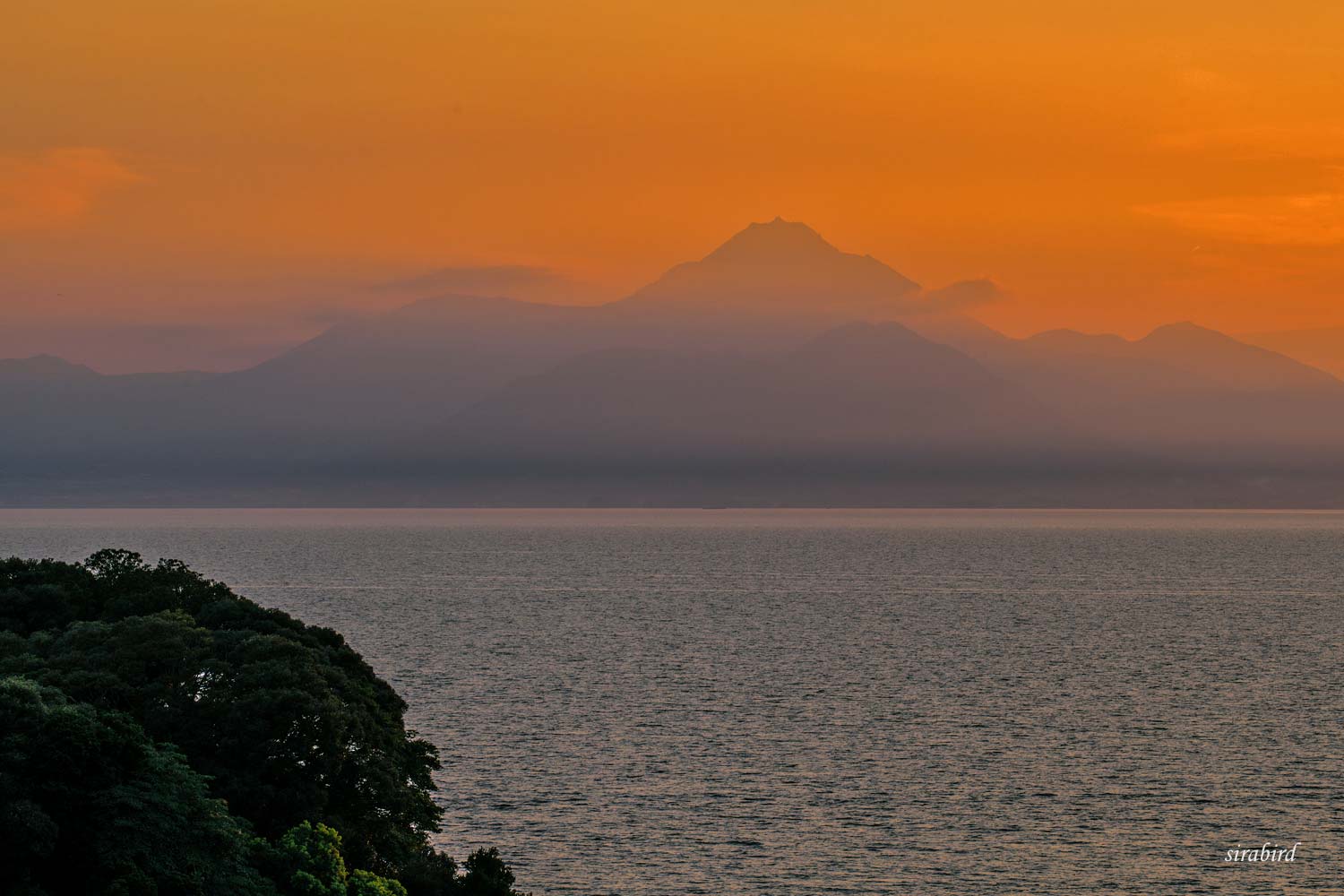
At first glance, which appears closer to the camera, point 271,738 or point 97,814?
point 97,814

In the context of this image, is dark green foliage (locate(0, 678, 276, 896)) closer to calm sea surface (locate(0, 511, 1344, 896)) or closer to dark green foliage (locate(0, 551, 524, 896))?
dark green foliage (locate(0, 551, 524, 896))

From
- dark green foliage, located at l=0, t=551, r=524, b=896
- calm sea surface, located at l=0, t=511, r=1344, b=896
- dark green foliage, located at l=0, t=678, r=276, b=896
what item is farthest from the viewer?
calm sea surface, located at l=0, t=511, r=1344, b=896

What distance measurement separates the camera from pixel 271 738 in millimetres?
57781

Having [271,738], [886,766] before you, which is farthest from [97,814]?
[886,766]

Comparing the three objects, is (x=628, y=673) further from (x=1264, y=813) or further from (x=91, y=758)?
(x=91, y=758)

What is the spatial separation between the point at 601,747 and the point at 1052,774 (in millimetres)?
32486

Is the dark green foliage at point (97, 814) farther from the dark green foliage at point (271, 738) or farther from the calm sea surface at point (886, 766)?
the calm sea surface at point (886, 766)

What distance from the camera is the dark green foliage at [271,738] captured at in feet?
168

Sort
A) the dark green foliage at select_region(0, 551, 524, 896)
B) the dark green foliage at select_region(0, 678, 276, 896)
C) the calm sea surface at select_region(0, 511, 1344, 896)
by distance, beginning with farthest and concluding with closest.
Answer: the calm sea surface at select_region(0, 511, 1344, 896)
the dark green foliage at select_region(0, 551, 524, 896)
the dark green foliage at select_region(0, 678, 276, 896)

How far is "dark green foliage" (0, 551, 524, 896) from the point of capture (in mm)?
51094

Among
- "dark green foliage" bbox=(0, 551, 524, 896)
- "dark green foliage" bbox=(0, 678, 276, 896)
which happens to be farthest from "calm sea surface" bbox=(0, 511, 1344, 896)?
"dark green foliage" bbox=(0, 678, 276, 896)

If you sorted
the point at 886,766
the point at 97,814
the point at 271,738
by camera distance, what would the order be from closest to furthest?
1. the point at 97,814
2. the point at 271,738
3. the point at 886,766

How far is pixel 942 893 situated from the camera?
214 ft

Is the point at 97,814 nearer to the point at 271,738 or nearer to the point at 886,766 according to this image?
the point at 271,738
